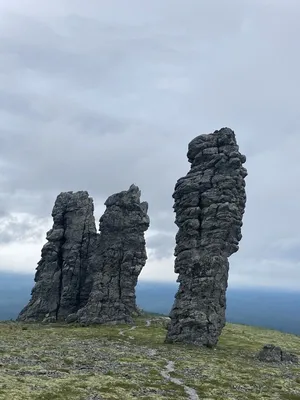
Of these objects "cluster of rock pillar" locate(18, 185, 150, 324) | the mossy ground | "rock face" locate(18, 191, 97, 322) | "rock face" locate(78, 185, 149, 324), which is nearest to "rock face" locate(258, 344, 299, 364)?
the mossy ground

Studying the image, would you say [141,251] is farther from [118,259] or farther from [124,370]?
[124,370]

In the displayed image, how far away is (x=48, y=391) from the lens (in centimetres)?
4875

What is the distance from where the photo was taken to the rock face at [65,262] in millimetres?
141500

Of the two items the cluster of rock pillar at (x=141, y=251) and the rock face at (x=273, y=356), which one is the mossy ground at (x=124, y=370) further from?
the cluster of rock pillar at (x=141, y=251)

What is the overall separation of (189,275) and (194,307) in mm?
7751

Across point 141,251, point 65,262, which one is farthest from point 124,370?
point 65,262

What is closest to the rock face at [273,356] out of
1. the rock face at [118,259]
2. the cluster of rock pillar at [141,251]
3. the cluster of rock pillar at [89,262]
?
the cluster of rock pillar at [141,251]

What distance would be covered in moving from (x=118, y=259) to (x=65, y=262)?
20849 millimetres

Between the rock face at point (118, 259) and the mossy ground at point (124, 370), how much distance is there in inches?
1024

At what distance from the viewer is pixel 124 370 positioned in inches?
2515

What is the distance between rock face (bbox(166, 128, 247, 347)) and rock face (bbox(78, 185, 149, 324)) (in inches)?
1299

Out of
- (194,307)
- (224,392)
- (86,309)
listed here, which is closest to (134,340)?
(194,307)

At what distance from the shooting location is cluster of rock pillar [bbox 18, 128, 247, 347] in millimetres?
99562

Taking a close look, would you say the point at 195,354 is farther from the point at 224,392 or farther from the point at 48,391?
the point at 48,391
